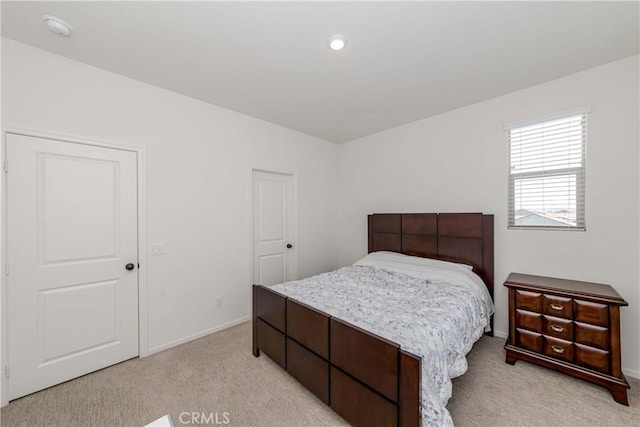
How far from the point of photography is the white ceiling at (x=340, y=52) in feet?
5.37

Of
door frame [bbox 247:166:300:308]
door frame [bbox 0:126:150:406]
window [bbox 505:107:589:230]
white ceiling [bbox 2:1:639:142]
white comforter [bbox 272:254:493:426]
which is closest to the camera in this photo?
white comforter [bbox 272:254:493:426]

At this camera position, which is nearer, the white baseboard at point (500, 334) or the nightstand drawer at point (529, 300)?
the nightstand drawer at point (529, 300)

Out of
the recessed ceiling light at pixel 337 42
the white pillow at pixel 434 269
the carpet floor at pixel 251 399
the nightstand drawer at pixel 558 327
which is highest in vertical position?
the recessed ceiling light at pixel 337 42

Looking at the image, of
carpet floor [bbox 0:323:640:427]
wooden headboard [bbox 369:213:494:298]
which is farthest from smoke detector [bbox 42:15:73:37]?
wooden headboard [bbox 369:213:494:298]

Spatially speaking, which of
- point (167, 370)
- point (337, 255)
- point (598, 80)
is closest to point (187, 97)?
point (167, 370)

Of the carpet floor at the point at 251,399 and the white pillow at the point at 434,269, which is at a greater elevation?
the white pillow at the point at 434,269

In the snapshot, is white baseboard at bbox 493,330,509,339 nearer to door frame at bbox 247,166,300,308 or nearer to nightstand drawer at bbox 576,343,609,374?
nightstand drawer at bbox 576,343,609,374

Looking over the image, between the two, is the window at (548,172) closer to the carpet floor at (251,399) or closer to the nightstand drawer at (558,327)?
the nightstand drawer at (558,327)

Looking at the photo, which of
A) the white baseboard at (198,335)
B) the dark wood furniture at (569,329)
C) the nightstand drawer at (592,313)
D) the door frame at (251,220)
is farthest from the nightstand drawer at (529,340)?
the white baseboard at (198,335)

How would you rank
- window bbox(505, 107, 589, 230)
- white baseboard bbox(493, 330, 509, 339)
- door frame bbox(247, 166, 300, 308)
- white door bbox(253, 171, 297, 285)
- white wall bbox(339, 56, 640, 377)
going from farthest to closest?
white door bbox(253, 171, 297, 285) → door frame bbox(247, 166, 300, 308) → white baseboard bbox(493, 330, 509, 339) → window bbox(505, 107, 589, 230) → white wall bbox(339, 56, 640, 377)

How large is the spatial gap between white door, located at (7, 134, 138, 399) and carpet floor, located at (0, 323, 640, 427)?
0.23m

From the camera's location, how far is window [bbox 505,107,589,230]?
2396mm

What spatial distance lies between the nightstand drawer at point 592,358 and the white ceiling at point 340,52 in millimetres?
2355

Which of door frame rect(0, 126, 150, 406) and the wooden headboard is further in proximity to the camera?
the wooden headboard
